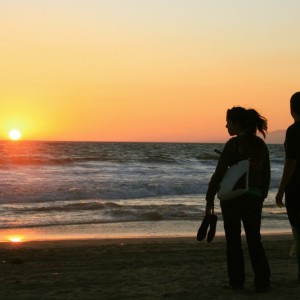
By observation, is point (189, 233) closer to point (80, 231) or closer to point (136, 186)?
point (80, 231)

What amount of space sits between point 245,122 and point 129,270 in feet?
8.21

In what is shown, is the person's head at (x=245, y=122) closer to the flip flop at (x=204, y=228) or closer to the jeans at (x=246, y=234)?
the jeans at (x=246, y=234)

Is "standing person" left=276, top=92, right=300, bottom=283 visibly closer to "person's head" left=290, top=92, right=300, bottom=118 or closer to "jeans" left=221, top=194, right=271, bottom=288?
"person's head" left=290, top=92, right=300, bottom=118

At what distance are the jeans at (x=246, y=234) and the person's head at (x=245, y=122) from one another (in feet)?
1.94

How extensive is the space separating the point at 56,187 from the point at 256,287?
16.9 meters

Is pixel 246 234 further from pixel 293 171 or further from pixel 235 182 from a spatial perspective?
pixel 293 171

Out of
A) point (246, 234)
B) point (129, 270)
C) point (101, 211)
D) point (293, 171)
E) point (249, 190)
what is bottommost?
point (101, 211)

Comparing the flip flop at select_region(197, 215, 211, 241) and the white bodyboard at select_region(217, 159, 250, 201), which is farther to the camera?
the flip flop at select_region(197, 215, 211, 241)

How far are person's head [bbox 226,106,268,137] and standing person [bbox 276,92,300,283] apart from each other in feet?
0.85

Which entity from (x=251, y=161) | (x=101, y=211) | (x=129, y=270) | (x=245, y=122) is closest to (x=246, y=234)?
(x=251, y=161)

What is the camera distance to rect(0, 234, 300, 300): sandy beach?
5320 millimetres

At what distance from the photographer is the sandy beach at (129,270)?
5.32m

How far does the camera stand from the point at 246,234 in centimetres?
505

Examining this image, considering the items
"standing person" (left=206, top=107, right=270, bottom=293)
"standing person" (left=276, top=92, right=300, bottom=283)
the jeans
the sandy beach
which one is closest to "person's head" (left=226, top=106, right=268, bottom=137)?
"standing person" (left=206, top=107, right=270, bottom=293)
